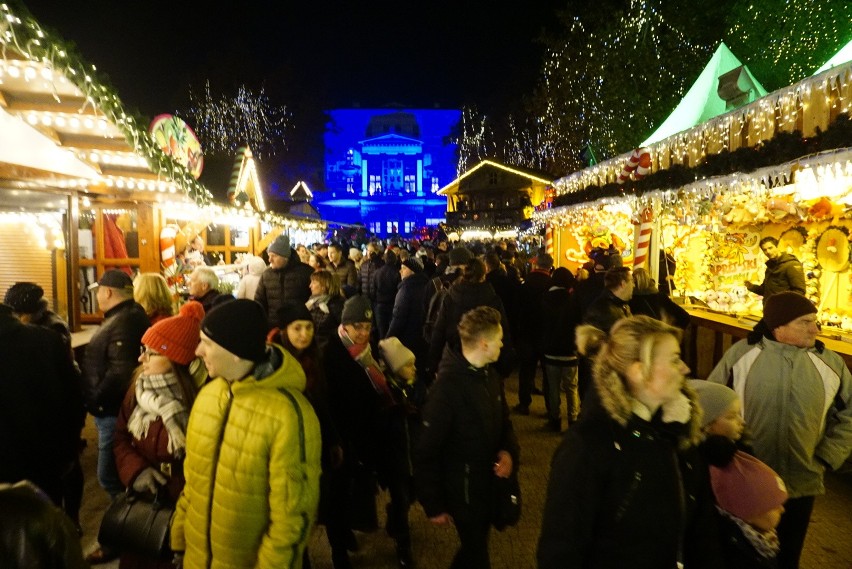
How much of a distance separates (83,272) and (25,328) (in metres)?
5.57

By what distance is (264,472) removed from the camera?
2154mm

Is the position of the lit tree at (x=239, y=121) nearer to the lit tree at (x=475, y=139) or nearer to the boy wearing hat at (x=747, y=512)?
the lit tree at (x=475, y=139)

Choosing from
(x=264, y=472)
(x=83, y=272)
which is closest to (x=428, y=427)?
(x=264, y=472)

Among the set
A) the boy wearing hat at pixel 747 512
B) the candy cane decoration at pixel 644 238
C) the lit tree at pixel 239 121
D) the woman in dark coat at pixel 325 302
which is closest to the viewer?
the boy wearing hat at pixel 747 512

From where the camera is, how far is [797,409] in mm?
3049

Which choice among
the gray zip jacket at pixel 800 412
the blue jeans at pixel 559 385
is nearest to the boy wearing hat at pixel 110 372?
the gray zip jacket at pixel 800 412

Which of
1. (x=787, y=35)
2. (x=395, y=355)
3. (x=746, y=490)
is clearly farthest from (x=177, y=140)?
(x=787, y=35)

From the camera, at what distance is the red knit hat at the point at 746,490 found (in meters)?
2.04

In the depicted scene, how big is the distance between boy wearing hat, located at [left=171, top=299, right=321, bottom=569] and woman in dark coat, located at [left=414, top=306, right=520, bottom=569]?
73 cm

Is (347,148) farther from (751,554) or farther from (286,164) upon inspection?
(751,554)

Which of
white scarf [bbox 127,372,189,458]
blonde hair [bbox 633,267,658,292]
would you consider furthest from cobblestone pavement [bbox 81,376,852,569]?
blonde hair [bbox 633,267,658,292]

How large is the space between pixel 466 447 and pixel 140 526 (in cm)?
161

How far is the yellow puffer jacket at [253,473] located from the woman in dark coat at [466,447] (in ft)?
2.39

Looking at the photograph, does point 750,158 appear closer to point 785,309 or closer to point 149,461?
point 785,309
